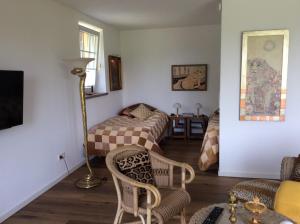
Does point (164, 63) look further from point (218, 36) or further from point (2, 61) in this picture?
point (2, 61)

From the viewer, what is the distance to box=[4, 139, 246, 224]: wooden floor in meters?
2.73

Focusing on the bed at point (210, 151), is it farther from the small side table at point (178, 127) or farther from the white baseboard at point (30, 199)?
the white baseboard at point (30, 199)

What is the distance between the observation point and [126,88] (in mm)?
6262

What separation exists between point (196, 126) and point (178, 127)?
15.5 inches

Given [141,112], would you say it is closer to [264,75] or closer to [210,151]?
[210,151]

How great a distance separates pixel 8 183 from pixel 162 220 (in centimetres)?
177

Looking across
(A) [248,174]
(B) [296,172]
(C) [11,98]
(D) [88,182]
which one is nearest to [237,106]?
(A) [248,174]

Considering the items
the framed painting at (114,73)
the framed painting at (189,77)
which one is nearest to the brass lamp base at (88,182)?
the framed painting at (114,73)

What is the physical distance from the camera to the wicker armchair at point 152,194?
201 centimetres

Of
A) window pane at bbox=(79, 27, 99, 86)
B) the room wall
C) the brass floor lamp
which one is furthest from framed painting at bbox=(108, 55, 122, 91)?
the brass floor lamp

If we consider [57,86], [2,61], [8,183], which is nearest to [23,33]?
[2,61]

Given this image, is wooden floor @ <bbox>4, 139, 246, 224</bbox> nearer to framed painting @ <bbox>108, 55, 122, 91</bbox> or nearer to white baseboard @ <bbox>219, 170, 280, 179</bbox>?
white baseboard @ <bbox>219, 170, 280, 179</bbox>

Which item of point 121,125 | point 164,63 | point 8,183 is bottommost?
point 8,183

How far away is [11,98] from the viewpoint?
260cm
